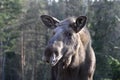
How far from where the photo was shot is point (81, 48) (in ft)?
24.7

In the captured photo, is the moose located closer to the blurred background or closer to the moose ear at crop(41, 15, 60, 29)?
the moose ear at crop(41, 15, 60, 29)

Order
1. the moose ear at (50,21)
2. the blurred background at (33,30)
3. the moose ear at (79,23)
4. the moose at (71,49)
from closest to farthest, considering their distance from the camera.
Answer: the moose at (71,49) < the moose ear at (79,23) < the moose ear at (50,21) < the blurred background at (33,30)

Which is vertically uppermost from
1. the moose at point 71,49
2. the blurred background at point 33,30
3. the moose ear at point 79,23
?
the moose ear at point 79,23

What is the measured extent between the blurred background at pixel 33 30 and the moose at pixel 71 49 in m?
37.3

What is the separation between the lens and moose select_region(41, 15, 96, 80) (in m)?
6.82

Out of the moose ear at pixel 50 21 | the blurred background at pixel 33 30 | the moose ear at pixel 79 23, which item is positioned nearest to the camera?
the moose ear at pixel 79 23

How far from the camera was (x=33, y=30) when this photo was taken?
5872cm

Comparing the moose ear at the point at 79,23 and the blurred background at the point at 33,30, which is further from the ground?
the moose ear at the point at 79,23

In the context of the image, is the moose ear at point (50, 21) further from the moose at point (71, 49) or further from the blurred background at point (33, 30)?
the blurred background at point (33, 30)

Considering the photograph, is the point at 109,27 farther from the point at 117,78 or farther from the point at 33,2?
the point at 117,78

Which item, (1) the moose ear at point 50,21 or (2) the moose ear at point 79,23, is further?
(1) the moose ear at point 50,21

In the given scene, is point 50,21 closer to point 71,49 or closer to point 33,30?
point 71,49

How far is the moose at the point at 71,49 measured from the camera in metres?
6.82

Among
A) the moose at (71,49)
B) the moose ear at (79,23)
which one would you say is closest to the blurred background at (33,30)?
the moose at (71,49)
